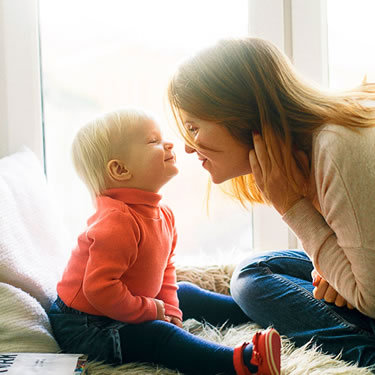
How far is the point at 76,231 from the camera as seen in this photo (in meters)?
1.77

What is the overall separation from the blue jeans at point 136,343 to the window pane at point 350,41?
39.8 inches

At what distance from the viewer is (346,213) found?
3.21 feet

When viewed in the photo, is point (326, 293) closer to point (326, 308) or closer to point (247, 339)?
point (326, 308)

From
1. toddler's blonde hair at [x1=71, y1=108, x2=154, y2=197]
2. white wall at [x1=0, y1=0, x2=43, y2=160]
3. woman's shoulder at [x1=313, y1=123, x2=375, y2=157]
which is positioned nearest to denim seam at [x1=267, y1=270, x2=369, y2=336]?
woman's shoulder at [x1=313, y1=123, x2=375, y2=157]

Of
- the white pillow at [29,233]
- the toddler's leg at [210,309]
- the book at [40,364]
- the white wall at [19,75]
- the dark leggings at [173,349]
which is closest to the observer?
the book at [40,364]

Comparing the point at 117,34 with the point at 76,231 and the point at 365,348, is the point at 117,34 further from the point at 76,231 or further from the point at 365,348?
the point at 365,348

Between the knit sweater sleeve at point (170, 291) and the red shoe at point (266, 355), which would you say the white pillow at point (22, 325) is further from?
the red shoe at point (266, 355)

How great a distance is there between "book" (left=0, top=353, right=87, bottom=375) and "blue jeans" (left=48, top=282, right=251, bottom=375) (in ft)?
0.41

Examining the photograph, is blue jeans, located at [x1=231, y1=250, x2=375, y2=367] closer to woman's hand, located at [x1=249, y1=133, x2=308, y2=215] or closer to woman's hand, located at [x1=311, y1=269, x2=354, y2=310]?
woman's hand, located at [x1=311, y1=269, x2=354, y2=310]

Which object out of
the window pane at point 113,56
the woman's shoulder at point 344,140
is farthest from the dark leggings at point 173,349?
the window pane at point 113,56

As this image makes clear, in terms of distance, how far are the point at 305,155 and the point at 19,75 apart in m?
1.00

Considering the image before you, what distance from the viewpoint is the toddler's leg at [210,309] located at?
1.38m

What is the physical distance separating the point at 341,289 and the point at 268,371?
8.7 inches

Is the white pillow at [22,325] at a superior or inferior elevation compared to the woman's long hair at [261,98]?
inferior
